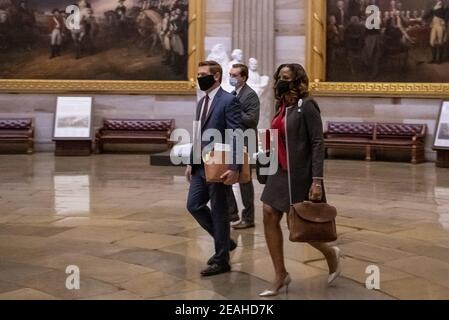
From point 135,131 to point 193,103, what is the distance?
1713mm

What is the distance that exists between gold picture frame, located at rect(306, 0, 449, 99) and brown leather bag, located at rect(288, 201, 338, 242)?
12280 mm

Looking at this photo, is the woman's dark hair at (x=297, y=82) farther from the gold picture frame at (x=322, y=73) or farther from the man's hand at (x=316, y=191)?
the gold picture frame at (x=322, y=73)

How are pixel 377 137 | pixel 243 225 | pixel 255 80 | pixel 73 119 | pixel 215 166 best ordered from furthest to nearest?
pixel 73 119
pixel 377 137
pixel 255 80
pixel 243 225
pixel 215 166

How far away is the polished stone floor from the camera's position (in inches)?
219

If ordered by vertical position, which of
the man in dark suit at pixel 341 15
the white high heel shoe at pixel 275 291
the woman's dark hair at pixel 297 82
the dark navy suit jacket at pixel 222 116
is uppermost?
the man in dark suit at pixel 341 15

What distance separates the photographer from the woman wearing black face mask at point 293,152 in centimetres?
517

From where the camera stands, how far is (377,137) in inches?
658

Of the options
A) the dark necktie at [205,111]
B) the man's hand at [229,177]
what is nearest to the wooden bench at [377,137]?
the dark necktie at [205,111]

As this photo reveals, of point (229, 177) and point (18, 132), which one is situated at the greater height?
point (229, 177)

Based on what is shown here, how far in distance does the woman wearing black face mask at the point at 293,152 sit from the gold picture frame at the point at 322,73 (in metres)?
12.0

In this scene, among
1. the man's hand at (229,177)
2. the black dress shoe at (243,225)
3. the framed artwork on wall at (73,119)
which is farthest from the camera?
the framed artwork on wall at (73,119)

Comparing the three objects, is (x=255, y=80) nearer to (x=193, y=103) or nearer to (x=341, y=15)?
(x=193, y=103)

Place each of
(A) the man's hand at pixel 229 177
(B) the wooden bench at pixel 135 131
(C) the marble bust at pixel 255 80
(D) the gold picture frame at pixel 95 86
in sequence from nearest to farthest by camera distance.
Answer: (A) the man's hand at pixel 229 177 < (C) the marble bust at pixel 255 80 < (B) the wooden bench at pixel 135 131 < (D) the gold picture frame at pixel 95 86

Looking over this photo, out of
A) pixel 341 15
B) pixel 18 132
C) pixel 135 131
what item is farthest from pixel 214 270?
pixel 18 132
